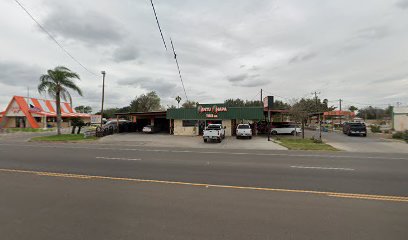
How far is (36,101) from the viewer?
50.3 m

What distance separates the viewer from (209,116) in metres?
32.8

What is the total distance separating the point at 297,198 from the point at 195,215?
277 centimetres

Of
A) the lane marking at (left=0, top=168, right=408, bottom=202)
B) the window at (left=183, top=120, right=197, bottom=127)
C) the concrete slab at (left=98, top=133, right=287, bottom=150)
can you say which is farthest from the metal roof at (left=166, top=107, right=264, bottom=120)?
the lane marking at (left=0, top=168, right=408, bottom=202)

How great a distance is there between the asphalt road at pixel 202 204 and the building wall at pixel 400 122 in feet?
126

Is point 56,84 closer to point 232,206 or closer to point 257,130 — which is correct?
point 257,130

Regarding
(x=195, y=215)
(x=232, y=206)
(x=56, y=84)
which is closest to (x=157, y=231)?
(x=195, y=215)

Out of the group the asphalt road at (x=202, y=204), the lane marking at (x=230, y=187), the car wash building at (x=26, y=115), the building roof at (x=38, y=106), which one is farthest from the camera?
the building roof at (x=38, y=106)

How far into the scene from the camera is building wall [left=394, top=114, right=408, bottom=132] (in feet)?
129

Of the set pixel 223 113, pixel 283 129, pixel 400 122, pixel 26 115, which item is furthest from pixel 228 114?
pixel 26 115

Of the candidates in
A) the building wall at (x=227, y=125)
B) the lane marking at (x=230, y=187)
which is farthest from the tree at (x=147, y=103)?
the lane marking at (x=230, y=187)

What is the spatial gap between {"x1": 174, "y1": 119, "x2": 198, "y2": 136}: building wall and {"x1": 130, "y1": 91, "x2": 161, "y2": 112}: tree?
4959 centimetres

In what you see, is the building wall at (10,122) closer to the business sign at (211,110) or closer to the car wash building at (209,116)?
the car wash building at (209,116)

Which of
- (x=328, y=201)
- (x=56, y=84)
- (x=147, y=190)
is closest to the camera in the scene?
(x=328, y=201)

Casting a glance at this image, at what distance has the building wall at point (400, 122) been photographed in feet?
129
